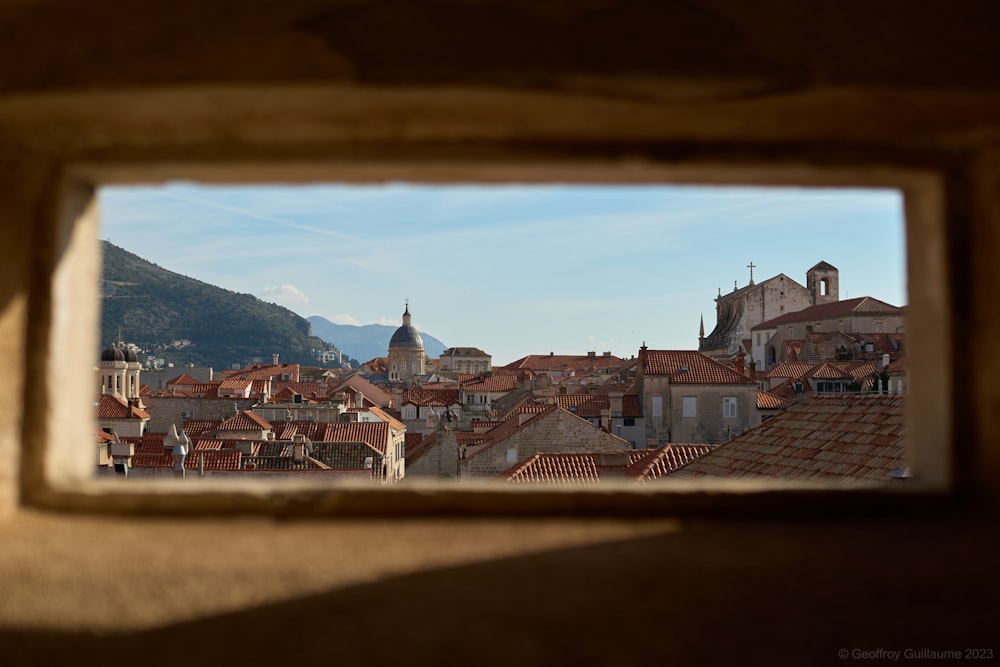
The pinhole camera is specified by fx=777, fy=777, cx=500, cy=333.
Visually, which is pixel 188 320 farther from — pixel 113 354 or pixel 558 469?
pixel 558 469

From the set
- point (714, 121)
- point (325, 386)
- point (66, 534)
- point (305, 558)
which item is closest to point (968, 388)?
point (714, 121)

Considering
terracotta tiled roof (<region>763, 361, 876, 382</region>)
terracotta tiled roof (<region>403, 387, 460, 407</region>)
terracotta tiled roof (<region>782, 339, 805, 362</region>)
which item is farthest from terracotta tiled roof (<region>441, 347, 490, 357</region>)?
terracotta tiled roof (<region>763, 361, 876, 382</region>)

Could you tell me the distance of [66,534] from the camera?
1471 millimetres

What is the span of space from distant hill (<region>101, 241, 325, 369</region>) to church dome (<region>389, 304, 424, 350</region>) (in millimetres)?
20400

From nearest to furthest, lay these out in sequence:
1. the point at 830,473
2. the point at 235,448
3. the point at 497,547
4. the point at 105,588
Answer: the point at 105,588
the point at 497,547
the point at 830,473
the point at 235,448

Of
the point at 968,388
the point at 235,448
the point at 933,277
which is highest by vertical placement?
the point at 933,277

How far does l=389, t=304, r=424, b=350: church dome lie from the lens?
83.4 metres

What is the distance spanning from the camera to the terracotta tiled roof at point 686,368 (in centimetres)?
2681

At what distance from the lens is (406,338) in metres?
83.8

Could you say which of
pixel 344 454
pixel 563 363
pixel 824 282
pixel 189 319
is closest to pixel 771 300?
pixel 824 282

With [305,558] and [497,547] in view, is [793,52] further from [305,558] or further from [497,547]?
[305,558]

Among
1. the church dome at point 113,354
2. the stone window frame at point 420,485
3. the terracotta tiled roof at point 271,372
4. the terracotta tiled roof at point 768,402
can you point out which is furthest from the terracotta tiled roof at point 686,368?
the terracotta tiled roof at point 271,372

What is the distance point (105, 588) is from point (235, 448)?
19643mm

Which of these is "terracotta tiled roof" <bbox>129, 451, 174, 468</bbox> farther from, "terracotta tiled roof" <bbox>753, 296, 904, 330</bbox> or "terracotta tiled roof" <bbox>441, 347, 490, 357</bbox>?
"terracotta tiled roof" <bbox>441, 347, 490, 357</bbox>
